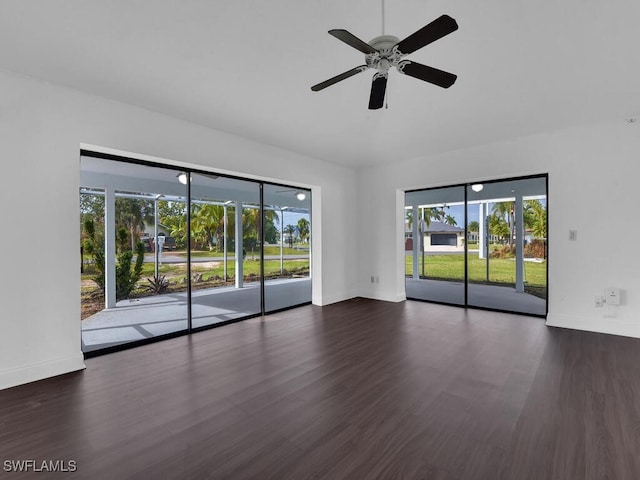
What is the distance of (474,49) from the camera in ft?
7.88

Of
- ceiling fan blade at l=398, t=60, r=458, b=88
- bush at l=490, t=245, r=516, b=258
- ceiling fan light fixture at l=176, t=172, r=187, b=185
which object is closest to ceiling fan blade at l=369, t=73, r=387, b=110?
ceiling fan blade at l=398, t=60, r=458, b=88

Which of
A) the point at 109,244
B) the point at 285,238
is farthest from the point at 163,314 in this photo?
the point at 285,238

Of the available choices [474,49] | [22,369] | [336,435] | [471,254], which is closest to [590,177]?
[471,254]

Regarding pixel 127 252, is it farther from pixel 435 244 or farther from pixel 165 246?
pixel 435 244

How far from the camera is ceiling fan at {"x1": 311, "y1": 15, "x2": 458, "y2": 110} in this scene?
164cm

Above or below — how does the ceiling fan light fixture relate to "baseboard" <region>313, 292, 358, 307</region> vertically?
above

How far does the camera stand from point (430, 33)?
1678 mm

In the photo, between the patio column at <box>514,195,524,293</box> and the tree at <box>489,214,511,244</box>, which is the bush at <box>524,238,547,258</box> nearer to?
the patio column at <box>514,195,524,293</box>

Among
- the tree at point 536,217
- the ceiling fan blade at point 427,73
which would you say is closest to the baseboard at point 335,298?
the tree at point 536,217

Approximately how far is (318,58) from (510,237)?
487 centimetres

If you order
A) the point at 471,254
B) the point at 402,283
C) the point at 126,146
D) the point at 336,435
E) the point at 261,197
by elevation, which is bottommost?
the point at 336,435

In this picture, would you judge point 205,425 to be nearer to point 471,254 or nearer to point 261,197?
point 261,197

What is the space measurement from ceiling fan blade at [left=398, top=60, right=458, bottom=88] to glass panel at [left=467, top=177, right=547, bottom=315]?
3666mm

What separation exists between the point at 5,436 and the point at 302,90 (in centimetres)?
349
